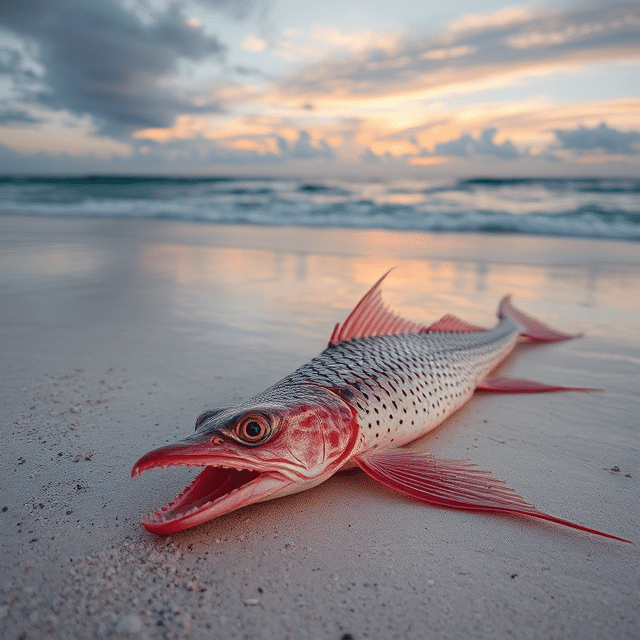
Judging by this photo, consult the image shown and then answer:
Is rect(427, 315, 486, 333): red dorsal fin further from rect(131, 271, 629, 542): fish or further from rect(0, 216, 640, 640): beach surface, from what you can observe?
rect(0, 216, 640, 640): beach surface

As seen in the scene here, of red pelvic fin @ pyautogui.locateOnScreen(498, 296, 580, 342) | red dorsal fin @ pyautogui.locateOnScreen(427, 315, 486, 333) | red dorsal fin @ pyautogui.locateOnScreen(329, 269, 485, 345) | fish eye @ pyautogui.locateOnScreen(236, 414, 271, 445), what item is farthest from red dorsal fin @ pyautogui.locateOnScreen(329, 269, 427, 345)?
red pelvic fin @ pyautogui.locateOnScreen(498, 296, 580, 342)

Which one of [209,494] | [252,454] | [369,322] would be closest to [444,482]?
[252,454]

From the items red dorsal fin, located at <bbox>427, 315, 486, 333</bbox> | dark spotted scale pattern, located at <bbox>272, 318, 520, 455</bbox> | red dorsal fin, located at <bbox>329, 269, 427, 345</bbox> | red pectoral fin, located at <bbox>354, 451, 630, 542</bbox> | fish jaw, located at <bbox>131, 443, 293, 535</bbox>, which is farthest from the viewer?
red dorsal fin, located at <bbox>427, 315, 486, 333</bbox>

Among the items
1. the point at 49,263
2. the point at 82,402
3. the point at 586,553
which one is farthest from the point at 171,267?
the point at 586,553

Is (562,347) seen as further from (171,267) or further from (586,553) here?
(171,267)

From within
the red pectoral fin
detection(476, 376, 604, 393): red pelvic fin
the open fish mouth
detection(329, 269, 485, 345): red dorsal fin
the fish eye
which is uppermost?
detection(329, 269, 485, 345): red dorsal fin

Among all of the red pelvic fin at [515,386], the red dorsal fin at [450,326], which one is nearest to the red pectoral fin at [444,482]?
the red pelvic fin at [515,386]

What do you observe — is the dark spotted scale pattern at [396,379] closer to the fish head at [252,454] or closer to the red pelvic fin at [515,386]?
the red pelvic fin at [515,386]
